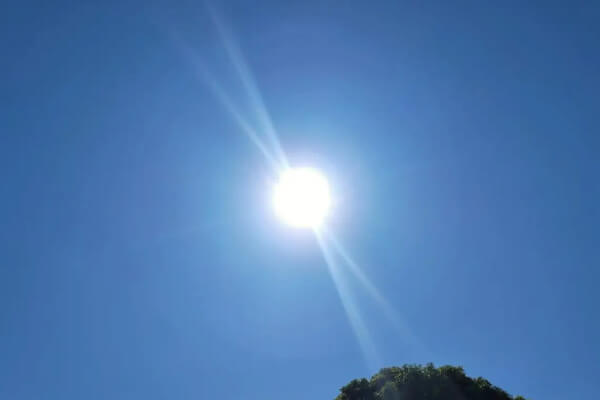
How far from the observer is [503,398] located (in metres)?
30.0

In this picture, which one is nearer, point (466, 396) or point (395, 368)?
point (466, 396)

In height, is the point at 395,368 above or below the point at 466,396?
above

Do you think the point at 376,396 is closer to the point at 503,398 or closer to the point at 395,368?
the point at 395,368

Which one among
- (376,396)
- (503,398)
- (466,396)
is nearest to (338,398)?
(376,396)

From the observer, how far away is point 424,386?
2903 cm

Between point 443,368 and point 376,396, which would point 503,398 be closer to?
point 443,368

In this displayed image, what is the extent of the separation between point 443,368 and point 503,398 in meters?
4.75

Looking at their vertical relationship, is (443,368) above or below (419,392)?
above

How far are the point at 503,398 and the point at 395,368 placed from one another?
325 inches

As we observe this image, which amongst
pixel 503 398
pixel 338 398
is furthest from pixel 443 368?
pixel 338 398

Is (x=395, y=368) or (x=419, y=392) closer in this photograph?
(x=419, y=392)

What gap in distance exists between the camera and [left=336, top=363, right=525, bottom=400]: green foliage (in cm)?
2895

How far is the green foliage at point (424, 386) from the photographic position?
95.0ft

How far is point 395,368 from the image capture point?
104 ft
